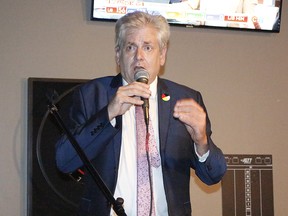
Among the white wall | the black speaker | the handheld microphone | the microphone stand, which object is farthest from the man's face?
the white wall

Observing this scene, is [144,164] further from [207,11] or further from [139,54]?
[207,11]

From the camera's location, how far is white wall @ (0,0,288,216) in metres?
3.05

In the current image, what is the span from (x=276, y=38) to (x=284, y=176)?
108 centimetres

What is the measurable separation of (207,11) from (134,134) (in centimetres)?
173

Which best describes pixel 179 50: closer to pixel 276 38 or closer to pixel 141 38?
pixel 276 38

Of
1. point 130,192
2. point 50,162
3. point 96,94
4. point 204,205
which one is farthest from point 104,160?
point 204,205

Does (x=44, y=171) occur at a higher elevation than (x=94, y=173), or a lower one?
lower

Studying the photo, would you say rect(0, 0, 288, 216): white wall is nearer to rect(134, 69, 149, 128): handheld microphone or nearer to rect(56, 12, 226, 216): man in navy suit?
rect(56, 12, 226, 216): man in navy suit

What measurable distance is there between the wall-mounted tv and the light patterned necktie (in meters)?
1.47

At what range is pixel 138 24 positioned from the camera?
195 centimetres

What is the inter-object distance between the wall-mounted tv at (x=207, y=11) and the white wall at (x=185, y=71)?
11 centimetres

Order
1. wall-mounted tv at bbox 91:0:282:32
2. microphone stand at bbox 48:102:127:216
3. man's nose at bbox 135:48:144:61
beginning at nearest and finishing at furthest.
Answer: microphone stand at bbox 48:102:127:216
man's nose at bbox 135:48:144:61
wall-mounted tv at bbox 91:0:282:32

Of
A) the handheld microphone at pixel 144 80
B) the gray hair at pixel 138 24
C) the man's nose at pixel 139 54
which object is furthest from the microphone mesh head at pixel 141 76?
the gray hair at pixel 138 24

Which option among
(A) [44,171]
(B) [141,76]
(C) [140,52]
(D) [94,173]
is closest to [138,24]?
(C) [140,52]
